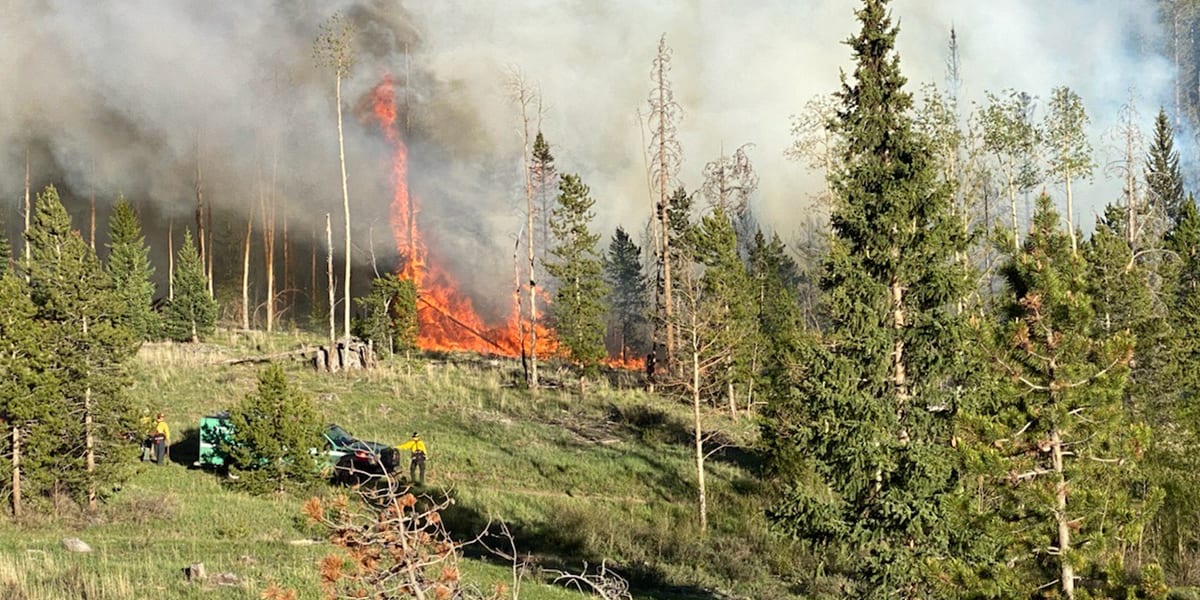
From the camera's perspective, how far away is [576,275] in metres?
47.2

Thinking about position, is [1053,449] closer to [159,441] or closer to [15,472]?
[15,472]

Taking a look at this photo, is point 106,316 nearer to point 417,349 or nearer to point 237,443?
point 237,443

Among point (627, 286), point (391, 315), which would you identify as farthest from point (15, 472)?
point (627, 286)

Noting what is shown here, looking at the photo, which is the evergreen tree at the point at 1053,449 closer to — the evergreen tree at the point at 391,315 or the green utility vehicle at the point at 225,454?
the green utility vehicle at the point at 225,454

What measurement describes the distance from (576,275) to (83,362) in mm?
27778

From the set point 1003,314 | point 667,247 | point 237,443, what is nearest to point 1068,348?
point 1003,314

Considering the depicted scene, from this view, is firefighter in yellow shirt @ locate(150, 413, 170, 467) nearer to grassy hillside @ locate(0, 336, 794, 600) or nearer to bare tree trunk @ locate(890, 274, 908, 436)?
grassy hillside @ locate(0, 336, 794, 600)

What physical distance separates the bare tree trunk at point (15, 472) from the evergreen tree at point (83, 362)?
880 mm

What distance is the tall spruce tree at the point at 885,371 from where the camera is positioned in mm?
17469

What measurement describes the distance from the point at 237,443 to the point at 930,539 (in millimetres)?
18874

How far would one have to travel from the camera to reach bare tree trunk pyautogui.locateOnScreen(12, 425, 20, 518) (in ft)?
68.3

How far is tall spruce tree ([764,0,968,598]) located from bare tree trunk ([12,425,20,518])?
18.2m

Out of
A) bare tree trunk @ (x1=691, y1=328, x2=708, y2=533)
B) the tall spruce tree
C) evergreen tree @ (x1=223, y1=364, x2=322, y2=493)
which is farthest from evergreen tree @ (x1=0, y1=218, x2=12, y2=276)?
the tall spruce tree

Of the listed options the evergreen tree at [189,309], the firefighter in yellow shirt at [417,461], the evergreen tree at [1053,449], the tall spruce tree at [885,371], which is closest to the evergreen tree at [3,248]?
the evergreen tree at [189,309]
